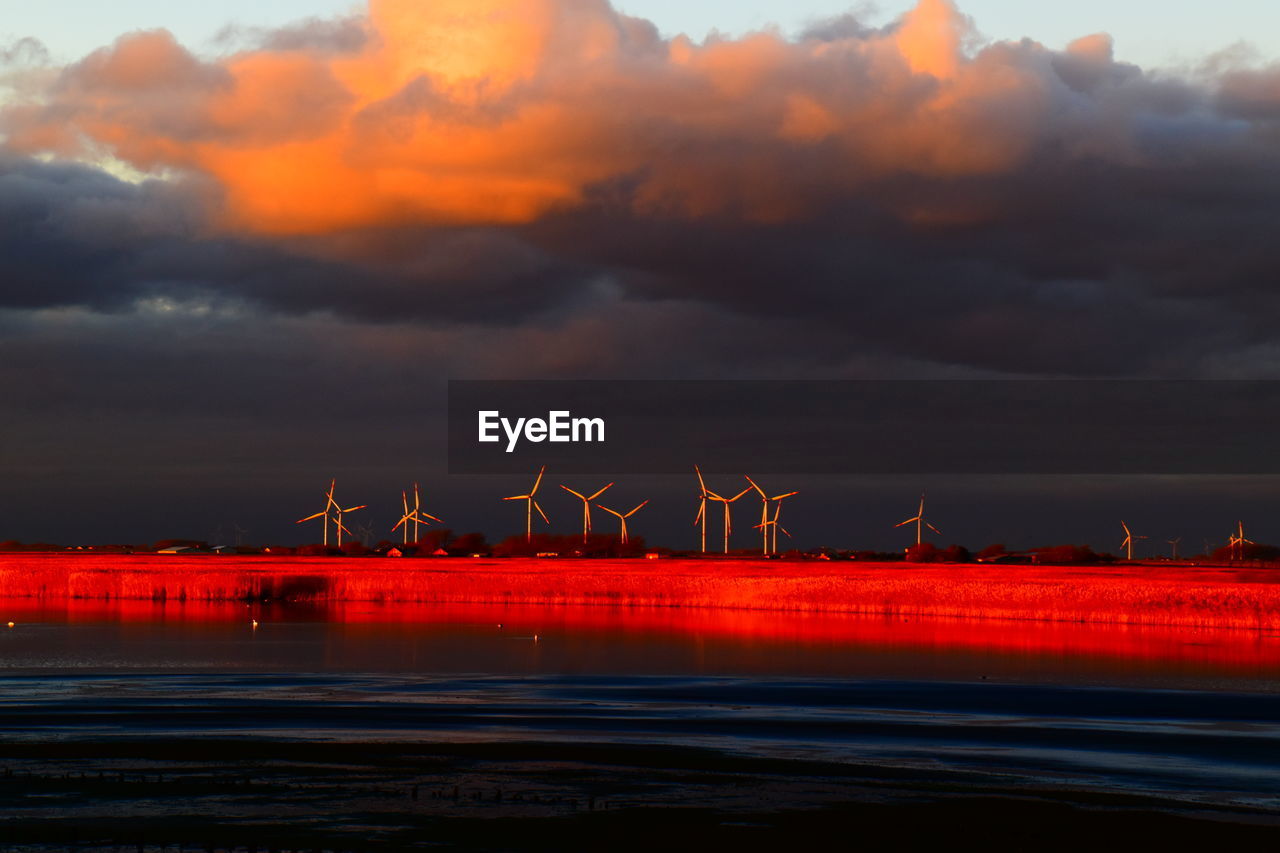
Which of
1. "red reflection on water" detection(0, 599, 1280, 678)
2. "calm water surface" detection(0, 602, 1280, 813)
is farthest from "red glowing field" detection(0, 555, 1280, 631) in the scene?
"calm water surface" detection(0, 602, 1280, 813)

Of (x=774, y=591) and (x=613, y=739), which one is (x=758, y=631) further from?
(x=613, y=739)

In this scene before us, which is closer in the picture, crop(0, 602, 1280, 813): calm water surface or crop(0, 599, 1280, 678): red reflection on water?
crop(0, 602, 1280, 813): calm water surface

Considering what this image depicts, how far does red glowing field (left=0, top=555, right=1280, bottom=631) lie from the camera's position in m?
87.7

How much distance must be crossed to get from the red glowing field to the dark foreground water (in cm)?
1435

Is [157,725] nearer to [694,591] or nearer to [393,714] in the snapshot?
[393,714]

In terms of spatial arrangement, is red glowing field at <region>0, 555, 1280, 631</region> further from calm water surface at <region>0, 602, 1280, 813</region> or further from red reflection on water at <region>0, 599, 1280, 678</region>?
calm water surface at <region>0, 602, 1280, 813</region>

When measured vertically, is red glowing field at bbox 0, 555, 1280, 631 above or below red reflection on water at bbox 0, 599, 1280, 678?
above

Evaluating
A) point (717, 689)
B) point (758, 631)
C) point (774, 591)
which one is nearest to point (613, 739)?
point (717, 689)

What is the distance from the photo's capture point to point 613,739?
39594 mm

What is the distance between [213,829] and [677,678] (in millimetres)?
A: 31384

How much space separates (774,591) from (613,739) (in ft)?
209

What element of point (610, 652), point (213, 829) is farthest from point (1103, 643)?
point (213, 829)

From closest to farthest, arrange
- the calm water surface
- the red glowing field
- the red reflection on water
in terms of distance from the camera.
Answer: the calm water surface < the red reflection on water < the red glowing field

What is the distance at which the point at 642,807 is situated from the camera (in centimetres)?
3056
